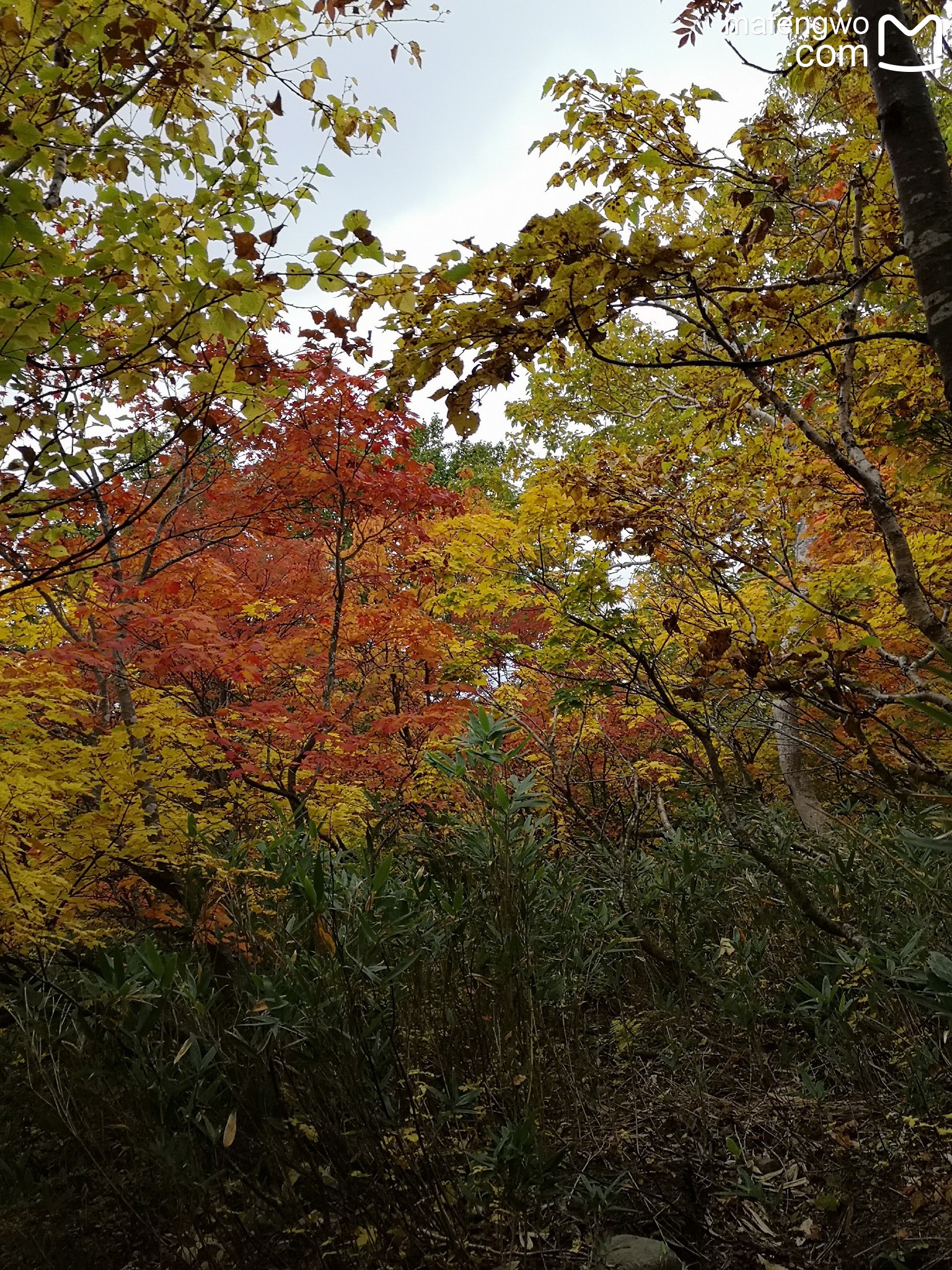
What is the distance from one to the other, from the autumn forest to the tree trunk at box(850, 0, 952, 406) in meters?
0.01

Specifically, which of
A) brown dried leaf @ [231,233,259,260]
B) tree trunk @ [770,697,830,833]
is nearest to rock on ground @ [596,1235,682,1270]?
brown dried leaf @ [231,233,259,260]

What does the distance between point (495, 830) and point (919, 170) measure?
2439 millimetres

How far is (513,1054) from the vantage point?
232 cm

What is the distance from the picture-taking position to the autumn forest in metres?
2.08

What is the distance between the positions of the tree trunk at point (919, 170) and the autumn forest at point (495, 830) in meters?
0.01

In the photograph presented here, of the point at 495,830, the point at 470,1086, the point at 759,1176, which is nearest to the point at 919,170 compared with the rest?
the point at 495,830

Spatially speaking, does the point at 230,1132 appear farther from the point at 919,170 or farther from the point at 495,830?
the point at 919,170

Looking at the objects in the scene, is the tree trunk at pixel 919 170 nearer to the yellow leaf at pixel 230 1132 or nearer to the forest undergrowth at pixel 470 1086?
the forest undergrowth at pixel 470 1086

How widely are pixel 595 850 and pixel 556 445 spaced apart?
27.6 ft

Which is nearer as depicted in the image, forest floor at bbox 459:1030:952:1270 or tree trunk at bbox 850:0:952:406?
tree trunk at bbox 850:0:952:406

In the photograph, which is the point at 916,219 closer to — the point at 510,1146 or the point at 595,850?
the point at 510,1146

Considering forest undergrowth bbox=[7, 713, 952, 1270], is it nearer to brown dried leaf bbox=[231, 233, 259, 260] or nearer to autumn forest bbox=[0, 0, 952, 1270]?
autumn forest bbox=[0, 0, 952, 1270]

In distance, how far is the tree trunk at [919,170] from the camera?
5.96ft

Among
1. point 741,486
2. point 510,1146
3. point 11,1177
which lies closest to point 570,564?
point 741,486
